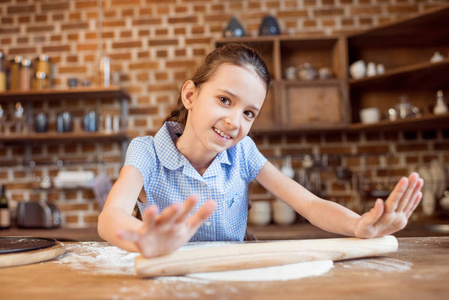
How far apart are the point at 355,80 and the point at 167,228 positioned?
6.91 feet

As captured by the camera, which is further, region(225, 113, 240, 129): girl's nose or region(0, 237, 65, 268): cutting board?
region(225, 113, 240, 129): girl's nose

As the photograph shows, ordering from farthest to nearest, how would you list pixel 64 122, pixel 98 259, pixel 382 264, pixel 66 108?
pixel 66 108 < pixel 64 122 < pixel 98 259 < pixel 382 264

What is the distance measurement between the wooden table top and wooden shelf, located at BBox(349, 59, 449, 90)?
173 centimetres

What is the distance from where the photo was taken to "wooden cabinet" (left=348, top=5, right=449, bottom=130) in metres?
2.31

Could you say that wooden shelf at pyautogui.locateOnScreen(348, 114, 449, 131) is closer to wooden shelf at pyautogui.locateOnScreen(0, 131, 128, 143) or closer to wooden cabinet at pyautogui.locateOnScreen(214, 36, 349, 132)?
wooden cabinet at pyautogui.locateOnScreen(214, 36, 349, 132)

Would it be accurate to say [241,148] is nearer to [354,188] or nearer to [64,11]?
[354,188]

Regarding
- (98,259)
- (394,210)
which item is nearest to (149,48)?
(98,259)

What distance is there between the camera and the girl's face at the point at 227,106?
3.14 feet

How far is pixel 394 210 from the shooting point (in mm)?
744

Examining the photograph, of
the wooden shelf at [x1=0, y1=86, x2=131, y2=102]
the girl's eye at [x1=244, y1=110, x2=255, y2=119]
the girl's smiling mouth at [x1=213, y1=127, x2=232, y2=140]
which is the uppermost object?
the wooden shelf at [x1=0, y1=86, x2=131, y2=102]

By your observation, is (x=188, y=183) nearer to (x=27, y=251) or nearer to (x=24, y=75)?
(x=27, y=251)

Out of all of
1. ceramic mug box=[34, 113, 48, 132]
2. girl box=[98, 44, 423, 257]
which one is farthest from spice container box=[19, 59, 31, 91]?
girl box=[98, 44, 423, 257]

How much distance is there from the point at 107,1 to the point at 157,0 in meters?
0.35

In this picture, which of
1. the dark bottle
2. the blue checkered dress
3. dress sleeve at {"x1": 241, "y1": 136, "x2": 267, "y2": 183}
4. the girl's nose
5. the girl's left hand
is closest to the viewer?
the girl's left hand
